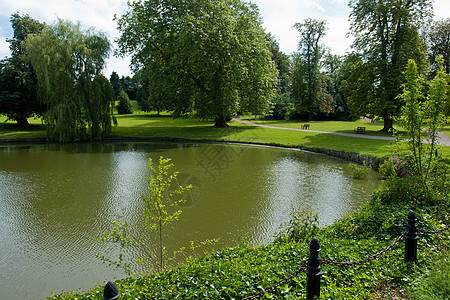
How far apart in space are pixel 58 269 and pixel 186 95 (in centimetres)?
2411

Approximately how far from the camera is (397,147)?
7.11 meters

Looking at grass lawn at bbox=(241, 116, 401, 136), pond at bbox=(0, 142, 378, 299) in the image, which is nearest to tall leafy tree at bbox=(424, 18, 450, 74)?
grass lawn at bbox=(241, 116, 401, 136)

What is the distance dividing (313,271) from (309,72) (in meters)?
44.6

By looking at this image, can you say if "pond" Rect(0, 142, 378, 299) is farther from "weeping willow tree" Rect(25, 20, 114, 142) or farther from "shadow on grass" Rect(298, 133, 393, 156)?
"weeping willow tree" Rect(25, 20, 114, 142)

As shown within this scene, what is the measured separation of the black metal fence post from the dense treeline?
74.7ft

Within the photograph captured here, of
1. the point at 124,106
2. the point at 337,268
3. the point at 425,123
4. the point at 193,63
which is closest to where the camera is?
the point at 337,268

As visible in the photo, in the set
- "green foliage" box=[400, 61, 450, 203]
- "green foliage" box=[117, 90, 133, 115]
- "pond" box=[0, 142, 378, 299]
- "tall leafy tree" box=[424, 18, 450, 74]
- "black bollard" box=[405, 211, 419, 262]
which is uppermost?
"tall leafy tree" box=[424, 18, 450, 74]

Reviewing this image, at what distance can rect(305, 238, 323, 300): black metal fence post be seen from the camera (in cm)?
327

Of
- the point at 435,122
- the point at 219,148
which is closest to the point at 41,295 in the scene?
the point at 435,122

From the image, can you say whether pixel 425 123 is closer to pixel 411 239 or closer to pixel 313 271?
pixel 411 239

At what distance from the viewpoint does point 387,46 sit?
26.6 m

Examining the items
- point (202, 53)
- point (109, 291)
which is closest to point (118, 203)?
point (109, 291)

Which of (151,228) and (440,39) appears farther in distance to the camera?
(440,39)

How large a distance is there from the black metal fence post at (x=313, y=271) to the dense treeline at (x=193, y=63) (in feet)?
74.7
